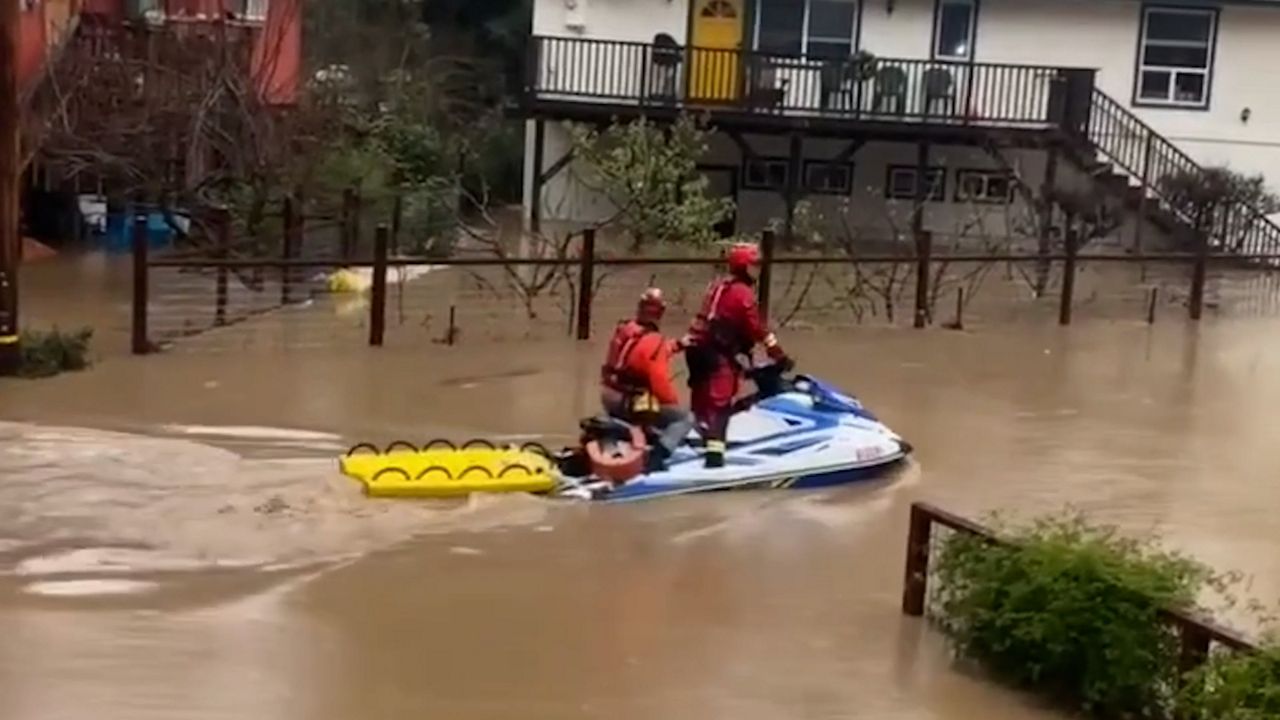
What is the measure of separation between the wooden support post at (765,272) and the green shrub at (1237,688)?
1282 centimetres

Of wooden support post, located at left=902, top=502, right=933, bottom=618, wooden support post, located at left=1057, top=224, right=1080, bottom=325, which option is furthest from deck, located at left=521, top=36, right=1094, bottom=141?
wooden support post, located at left=902, top=502, right=933, bottom=618

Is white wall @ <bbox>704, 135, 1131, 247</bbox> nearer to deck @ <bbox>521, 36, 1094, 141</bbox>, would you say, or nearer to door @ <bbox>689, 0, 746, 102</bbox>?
deck @ <bbox>521, 36, 1094, 141</bbox>

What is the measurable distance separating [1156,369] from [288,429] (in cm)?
977

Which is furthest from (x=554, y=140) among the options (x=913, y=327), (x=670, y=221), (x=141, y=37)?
(x=913, y=327)

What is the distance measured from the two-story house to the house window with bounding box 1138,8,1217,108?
33mm

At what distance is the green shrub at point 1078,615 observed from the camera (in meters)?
8.22

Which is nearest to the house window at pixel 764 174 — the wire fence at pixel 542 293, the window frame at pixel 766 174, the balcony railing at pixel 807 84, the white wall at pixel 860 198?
the window frame at pixel 766 174

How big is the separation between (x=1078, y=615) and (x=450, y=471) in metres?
4.64

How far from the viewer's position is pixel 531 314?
20.8 meters

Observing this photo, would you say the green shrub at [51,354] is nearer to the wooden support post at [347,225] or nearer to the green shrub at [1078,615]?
the wooden support post at [347,225]

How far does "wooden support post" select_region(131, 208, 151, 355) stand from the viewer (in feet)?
55.7

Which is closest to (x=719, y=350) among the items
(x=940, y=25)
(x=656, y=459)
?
(x=656, y=459)

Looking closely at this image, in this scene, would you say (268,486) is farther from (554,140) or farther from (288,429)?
(554,140)

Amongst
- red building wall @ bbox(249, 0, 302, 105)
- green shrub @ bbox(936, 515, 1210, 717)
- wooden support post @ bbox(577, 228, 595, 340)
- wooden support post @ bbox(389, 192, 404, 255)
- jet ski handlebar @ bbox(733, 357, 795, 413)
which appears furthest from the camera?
red building wall @ bbox(249, 0, 302, 105)
